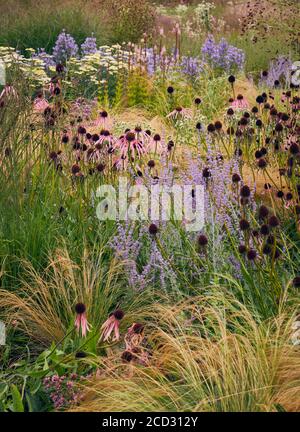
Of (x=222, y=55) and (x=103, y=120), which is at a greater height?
(x=222, y=55)

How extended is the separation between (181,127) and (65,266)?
3.20 m

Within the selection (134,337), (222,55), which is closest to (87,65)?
(222,55)

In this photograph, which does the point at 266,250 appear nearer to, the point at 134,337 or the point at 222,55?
the point at 134,337

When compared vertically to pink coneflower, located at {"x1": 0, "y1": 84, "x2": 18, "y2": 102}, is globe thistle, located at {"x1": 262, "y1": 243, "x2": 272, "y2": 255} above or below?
below

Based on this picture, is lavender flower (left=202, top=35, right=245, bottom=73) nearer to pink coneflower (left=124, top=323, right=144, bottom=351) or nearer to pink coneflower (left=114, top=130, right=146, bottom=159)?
pink coneflower (left=114, top=130, right=146, bottom=159)

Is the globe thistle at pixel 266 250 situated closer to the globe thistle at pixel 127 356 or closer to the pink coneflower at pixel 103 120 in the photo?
the globe thistle at pixel 127 356

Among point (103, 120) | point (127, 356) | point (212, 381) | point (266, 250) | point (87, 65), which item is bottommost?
point (212, 381)

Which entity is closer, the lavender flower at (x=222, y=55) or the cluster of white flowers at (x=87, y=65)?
the cluster of white flowers at (x=87, y=65)

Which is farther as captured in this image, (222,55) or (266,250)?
A: (222,55)

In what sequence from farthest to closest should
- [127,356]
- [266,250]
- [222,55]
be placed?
[222,55] < [266,250] < [127,356]

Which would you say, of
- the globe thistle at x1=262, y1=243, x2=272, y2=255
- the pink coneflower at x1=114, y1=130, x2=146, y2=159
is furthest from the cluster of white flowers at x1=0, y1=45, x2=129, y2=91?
the globe thistle at x1=262, y1=243, x2=272, y2=255

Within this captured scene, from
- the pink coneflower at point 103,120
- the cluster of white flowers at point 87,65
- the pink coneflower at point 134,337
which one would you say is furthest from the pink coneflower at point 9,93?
the cluster of white flowers at point 87,65
